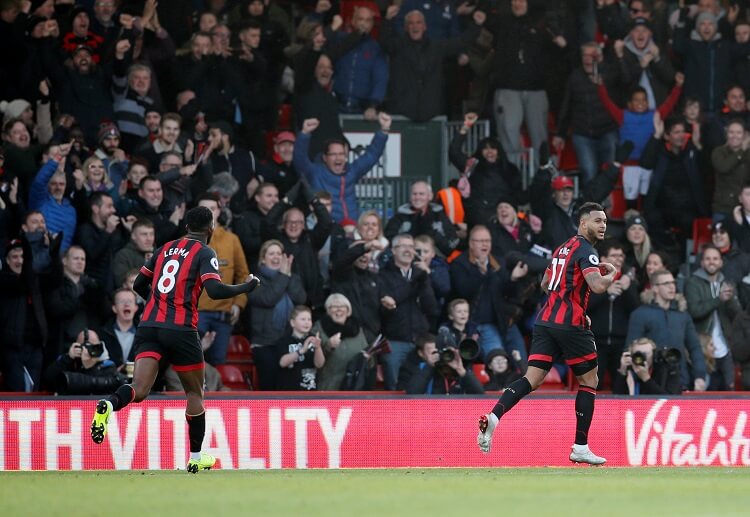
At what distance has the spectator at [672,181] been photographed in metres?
17.4

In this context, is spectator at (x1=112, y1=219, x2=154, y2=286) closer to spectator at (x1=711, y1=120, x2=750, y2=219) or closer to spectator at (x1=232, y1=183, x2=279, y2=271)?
spectator at (x1=232, y1=183, x2=279, y2=271)

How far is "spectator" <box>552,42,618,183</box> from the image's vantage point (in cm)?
1762

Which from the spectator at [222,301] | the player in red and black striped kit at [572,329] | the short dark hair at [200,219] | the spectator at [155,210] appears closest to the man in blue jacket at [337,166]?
the spectator at [222,301]

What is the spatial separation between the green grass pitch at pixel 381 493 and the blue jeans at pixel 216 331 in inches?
149

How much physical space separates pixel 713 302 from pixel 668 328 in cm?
112

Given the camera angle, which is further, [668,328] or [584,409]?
[668,328]

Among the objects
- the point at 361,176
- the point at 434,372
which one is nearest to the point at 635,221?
the point at 361,176

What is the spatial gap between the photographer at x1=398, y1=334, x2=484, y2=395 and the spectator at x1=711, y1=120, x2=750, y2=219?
5121mm

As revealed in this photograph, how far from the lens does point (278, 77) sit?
17.3m

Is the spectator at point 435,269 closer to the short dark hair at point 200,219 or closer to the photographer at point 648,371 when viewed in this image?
the photographer at point 648,371

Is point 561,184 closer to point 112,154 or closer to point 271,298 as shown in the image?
point 271,298

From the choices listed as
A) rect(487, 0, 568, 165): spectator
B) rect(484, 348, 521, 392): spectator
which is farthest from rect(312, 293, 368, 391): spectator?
rect(487, 0, 568, 165): spectator

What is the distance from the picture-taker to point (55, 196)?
14039 millimetres

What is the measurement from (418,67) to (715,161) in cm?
379
